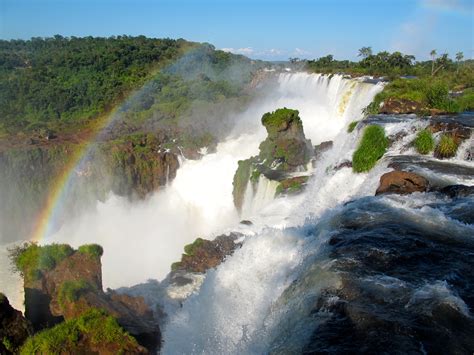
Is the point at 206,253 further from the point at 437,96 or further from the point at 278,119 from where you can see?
the point at 437,96

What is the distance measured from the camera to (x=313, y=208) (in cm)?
1522

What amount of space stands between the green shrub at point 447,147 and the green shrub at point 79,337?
1301 centimetres

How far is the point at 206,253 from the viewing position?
14844 millimetres

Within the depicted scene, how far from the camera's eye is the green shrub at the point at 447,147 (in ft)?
49.9

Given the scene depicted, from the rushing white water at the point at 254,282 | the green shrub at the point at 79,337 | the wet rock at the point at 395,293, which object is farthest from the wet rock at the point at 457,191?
the green shrub at the point at 79,337

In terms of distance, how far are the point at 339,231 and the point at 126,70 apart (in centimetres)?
5276

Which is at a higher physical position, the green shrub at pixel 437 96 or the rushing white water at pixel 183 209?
the green shrub at pixel 437 96

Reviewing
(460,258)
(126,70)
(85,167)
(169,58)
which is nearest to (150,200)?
(85,167)

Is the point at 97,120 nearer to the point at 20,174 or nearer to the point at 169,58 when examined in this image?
the point at 20,174

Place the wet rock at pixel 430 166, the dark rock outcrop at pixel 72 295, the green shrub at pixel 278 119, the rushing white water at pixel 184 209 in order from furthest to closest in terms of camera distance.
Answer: the rushing white water at pixel 184 209, the green shrub at pixel 278 119, the wet rock at pixel 430 166, the dark rock outcrop at pixel 72 295

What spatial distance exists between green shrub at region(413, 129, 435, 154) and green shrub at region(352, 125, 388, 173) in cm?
116

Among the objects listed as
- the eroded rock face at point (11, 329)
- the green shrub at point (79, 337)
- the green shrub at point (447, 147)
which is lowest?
the eroded rock face at point (11, 329)

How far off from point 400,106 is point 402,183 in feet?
33.6

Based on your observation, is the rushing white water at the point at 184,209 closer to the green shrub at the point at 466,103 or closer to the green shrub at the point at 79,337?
the green shrub at the point at 466,103
